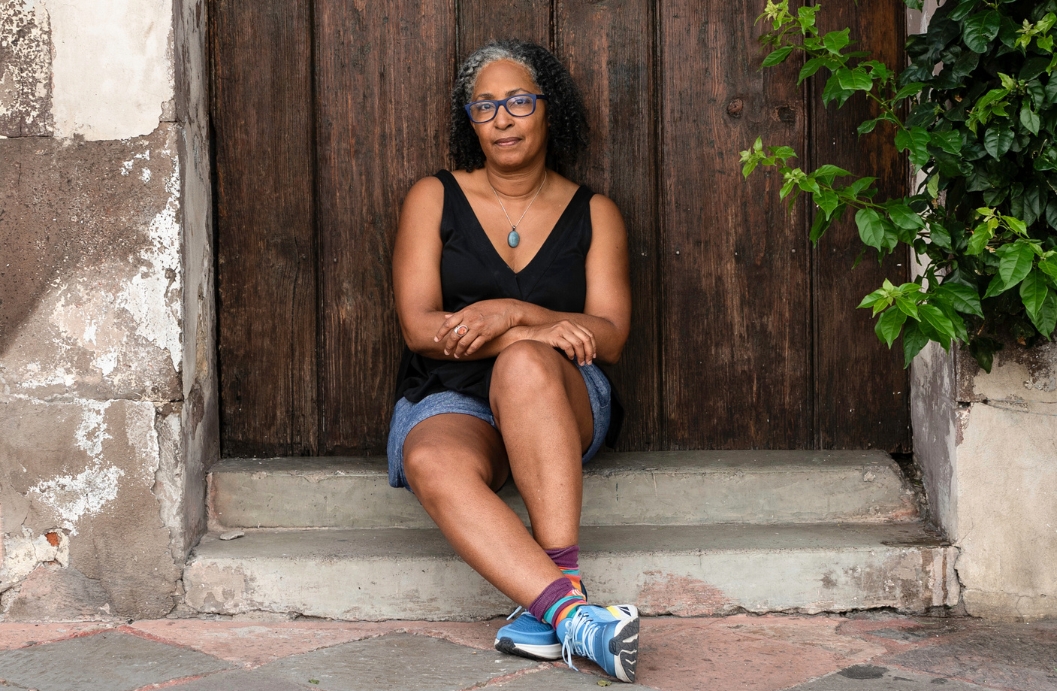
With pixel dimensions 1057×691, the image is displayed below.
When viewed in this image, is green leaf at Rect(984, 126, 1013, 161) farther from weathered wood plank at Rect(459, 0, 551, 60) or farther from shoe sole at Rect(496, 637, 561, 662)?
shoe sole at Rect(496, 637, 561, 662)

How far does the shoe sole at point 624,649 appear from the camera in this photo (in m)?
1.72

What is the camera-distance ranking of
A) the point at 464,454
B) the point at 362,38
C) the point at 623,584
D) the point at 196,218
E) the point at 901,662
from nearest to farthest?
the point at 901,662 → the point at 464,454 → the point at 623,584 → the point at 196,218 → the point at 362,38

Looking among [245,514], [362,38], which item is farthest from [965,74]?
[245,514]

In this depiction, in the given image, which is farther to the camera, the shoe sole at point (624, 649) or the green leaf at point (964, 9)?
the green leaf at point (964, 9)

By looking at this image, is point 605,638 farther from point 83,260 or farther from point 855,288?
point 83,260

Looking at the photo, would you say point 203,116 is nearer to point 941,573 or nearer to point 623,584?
point 623,584

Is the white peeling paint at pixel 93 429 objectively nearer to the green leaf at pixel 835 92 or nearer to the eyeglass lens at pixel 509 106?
the eyeglass lens at pixel 509 106

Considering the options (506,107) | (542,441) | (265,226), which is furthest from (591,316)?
(265,226)

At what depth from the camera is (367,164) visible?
2.52 metres

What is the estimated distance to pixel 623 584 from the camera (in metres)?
2.15

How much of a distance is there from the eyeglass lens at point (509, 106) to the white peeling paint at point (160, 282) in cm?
69

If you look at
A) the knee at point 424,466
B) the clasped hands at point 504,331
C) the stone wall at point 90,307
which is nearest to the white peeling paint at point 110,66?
the stone wall at point 90,307

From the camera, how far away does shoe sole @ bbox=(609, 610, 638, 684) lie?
5.65ft

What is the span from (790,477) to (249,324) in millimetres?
1406
